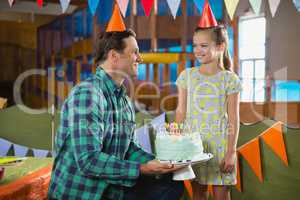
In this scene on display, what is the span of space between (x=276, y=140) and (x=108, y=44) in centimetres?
159

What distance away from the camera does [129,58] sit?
1816 mm

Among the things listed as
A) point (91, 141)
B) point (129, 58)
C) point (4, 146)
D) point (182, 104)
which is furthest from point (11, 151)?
point (91, 141)

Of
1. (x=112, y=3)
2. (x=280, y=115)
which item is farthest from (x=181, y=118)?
(x=112, y=3)

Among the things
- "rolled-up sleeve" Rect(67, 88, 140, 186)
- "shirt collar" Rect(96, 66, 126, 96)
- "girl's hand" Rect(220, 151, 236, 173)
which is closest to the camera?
"rolled-up sleeve" Rect(67, 88, 140, 186)

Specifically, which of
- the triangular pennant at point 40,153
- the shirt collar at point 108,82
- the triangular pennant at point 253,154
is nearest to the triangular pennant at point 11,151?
the triangular pennant at point 40,153

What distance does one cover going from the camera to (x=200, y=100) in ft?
7.62

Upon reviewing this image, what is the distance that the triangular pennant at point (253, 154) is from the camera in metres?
2.94

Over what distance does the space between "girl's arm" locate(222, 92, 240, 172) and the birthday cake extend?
428 mm

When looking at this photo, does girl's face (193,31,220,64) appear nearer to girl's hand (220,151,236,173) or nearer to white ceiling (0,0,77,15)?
girl's hand (220,151,236,173)

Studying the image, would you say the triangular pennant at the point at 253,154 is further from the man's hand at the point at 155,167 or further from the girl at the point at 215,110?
the man's hand at the point at 155,167

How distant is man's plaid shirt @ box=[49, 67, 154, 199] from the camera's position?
1.54 m

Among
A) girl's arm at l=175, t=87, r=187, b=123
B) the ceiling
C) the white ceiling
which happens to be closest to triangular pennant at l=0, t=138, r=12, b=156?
girl's arm at l=175, t=87, r=187, b=123

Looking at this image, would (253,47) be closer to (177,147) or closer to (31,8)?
(31,8)

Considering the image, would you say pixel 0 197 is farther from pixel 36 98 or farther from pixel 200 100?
pixel 36 98
